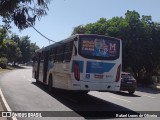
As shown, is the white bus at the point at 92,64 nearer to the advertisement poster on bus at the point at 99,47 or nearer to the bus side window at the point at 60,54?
the advertisement poster on bus at the point at 99,47

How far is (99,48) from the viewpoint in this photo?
1589 cm

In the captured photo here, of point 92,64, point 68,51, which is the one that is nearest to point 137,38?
point 68,51

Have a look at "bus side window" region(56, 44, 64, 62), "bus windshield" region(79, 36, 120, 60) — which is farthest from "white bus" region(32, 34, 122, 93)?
"bus side window" region(56, 44, 64, 62)

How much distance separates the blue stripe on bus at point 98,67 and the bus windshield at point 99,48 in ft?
0.98

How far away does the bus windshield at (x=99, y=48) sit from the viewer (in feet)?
51.4

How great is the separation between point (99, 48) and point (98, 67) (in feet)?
3.12

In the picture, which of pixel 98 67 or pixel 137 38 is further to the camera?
pixel 137 38

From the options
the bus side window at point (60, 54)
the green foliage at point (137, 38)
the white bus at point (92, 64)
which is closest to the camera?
the white bus at point (92, 64)

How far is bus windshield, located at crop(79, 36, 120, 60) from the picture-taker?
1566 cm

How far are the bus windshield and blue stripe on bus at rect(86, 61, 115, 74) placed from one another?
298mm

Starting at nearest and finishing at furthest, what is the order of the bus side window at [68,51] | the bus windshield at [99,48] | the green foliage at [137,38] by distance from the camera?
the bus windshield at [99,48] < the bus side window at [68,51] < the green foliage at [137,38]

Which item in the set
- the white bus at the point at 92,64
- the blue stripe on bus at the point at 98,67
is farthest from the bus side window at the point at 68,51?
the blue stripe on bus at the point at 98,67

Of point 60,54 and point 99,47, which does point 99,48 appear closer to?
point 99,47

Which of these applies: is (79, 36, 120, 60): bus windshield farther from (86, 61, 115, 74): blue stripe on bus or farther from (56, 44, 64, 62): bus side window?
(56, 44, 64, 62): bus side window
